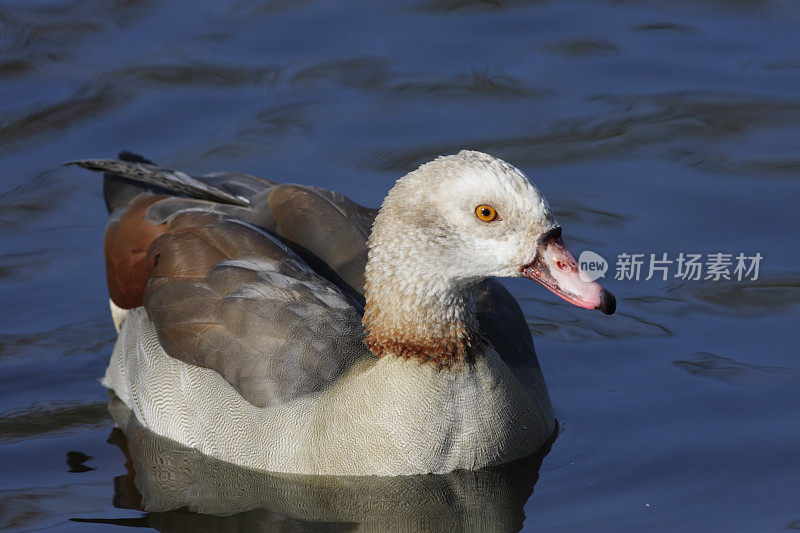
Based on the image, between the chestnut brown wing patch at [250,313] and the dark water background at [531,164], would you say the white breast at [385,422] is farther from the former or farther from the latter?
the dark water background at [531,164]

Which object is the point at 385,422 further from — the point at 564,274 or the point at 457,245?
the point at 564,274

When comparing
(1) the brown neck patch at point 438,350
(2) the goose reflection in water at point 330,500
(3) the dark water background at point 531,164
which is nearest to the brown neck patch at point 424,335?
(1) the brown neck patch at point 438,350

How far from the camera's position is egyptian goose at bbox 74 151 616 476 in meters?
6.37

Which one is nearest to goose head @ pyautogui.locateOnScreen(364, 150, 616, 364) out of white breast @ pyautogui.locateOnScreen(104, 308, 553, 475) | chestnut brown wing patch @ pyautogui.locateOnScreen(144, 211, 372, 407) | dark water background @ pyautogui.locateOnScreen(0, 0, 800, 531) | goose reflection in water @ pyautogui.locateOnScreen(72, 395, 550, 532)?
white breast @ pyautogui.locateOnScreen(104, 308, 553, 475)

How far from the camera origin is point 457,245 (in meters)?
6.34

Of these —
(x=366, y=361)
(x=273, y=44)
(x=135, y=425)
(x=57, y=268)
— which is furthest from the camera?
(x=273, y=44)

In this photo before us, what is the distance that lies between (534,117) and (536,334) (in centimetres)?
263

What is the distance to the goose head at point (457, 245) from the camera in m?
6.25

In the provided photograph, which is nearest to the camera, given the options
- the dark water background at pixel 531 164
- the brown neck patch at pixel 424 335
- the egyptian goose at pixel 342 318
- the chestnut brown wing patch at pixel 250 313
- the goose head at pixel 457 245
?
the goose head at pixel 457 245

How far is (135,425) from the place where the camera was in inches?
313

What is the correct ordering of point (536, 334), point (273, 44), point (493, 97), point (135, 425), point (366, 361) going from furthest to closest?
point (273, 44), point (493, 97), point (536, 334), point (135, 425), point (366, 361)

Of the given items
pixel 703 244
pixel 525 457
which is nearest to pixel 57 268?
pixel 525 457

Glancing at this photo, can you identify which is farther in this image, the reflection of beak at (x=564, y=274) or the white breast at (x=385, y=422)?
the white breast at (x=385, y=422)

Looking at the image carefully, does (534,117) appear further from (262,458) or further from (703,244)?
(262,458)
